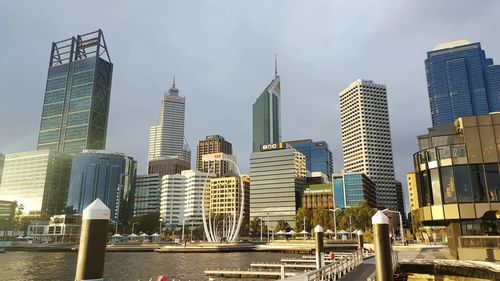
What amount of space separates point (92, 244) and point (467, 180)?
1553 inches

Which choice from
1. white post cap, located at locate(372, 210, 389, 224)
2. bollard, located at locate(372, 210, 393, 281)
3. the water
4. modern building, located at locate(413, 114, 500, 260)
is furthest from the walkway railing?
the water

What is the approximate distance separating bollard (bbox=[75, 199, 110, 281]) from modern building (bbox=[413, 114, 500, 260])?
3679 centimetres

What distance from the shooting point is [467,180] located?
125 feet

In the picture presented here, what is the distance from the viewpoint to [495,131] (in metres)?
38.4

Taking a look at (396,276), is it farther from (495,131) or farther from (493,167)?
(495,131)

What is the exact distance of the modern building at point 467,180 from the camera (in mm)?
37500

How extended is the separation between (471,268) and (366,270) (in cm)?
839

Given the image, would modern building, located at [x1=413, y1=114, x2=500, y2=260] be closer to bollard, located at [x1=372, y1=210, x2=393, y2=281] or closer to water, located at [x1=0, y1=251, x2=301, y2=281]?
bollard, located at [x1=372, y1=210, x2=393, y2=281]

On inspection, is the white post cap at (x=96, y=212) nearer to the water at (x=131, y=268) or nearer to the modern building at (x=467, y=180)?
the modern building at (x=467, y=180)

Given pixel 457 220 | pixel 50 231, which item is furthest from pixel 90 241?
pixel 50 231

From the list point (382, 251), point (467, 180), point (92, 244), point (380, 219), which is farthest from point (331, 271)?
point (92, 244)

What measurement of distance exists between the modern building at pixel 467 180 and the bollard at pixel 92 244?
36.8 meters

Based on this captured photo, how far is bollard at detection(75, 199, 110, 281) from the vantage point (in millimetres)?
9008

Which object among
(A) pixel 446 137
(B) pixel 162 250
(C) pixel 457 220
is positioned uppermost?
(A) pixel 446 137
